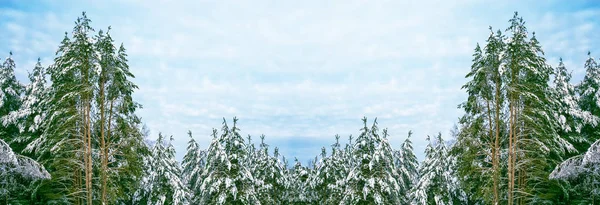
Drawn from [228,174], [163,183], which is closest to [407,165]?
[228,174]

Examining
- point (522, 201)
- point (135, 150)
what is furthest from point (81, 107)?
point (522, 201)

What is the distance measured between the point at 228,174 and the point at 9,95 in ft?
40.1

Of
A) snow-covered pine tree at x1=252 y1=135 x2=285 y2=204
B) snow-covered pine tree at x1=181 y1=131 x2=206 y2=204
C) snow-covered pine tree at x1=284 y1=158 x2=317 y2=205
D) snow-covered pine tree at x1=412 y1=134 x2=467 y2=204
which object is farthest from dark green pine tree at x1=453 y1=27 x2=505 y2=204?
snow-covered pine tree at x1=181 y1=131 x2=206 y2=204

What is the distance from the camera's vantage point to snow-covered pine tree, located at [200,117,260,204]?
1814 cm

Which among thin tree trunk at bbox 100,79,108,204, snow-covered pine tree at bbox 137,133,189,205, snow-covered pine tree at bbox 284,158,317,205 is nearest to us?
thin tree trunk at bbox 100,79,108,204

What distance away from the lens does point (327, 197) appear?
2222 cm

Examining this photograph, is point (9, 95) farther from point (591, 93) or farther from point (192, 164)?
point (591, 93)

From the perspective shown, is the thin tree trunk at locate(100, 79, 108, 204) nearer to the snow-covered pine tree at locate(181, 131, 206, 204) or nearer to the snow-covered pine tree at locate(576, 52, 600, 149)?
the snow-covered pine tree at locate(181, 131, 206, 204)

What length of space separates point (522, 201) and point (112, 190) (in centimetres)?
1393

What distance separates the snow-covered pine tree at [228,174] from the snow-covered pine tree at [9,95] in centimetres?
961

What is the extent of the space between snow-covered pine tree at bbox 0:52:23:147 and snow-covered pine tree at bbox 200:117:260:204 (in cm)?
961

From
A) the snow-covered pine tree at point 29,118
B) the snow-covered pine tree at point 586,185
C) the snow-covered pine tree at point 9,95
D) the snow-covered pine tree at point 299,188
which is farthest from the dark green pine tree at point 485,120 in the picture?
the snow-covered pine tree at point 9,95

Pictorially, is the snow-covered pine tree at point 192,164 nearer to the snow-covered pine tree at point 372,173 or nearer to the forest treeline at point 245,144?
the forest treeline at point 245,144

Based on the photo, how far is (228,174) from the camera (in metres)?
18.4
